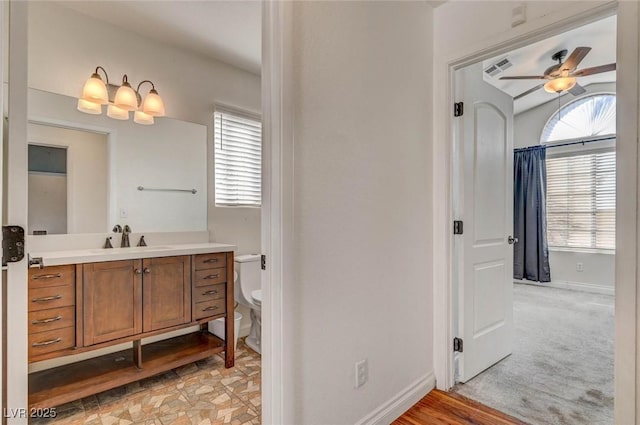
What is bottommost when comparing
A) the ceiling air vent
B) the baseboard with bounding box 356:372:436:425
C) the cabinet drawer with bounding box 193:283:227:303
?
the baseboard with bounding box 356:372:436:425

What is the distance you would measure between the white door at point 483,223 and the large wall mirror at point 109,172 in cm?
206

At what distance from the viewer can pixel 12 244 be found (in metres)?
0.98

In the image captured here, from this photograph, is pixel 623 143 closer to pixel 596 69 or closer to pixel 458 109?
pixel 458 109

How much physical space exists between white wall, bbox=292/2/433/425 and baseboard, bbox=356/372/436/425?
1 cm

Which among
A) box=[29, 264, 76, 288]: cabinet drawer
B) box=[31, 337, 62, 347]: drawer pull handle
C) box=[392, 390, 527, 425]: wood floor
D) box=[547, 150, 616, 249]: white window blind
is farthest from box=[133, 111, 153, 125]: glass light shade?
box=[547, 150, 616, 249]: white window blind

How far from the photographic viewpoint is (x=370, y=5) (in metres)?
1.68

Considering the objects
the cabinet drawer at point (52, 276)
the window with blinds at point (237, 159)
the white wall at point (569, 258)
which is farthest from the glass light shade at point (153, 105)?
the white wall at point (569, 258)

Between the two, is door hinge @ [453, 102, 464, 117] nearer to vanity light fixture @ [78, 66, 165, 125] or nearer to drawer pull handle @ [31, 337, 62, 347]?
vanity light fixture @ [78, 66, 165, 125]

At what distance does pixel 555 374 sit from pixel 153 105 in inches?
136

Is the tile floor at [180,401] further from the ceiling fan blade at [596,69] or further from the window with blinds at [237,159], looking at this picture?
the ceiling fan blade at [596,69]

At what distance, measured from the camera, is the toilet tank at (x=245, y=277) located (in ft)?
8.99

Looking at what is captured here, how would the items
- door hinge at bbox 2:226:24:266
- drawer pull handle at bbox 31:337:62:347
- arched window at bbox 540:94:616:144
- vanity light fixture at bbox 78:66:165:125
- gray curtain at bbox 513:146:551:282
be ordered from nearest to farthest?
1. door hinge at bbox 2:226:24:266
2. drawer pull handle at bbox 31:337:62:347
3. vanity light fixture at bbox 78:66:165:125
4. arched window at bbox 540:94:616:144
5. gray curtain at bbox 513:146:551:282

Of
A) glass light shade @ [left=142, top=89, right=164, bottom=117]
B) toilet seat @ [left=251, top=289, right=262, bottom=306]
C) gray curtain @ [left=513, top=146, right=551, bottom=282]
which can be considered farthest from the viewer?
gray curtain @ [left=513, top=146, right=551, bottom=282]

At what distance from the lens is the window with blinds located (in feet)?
9.70
